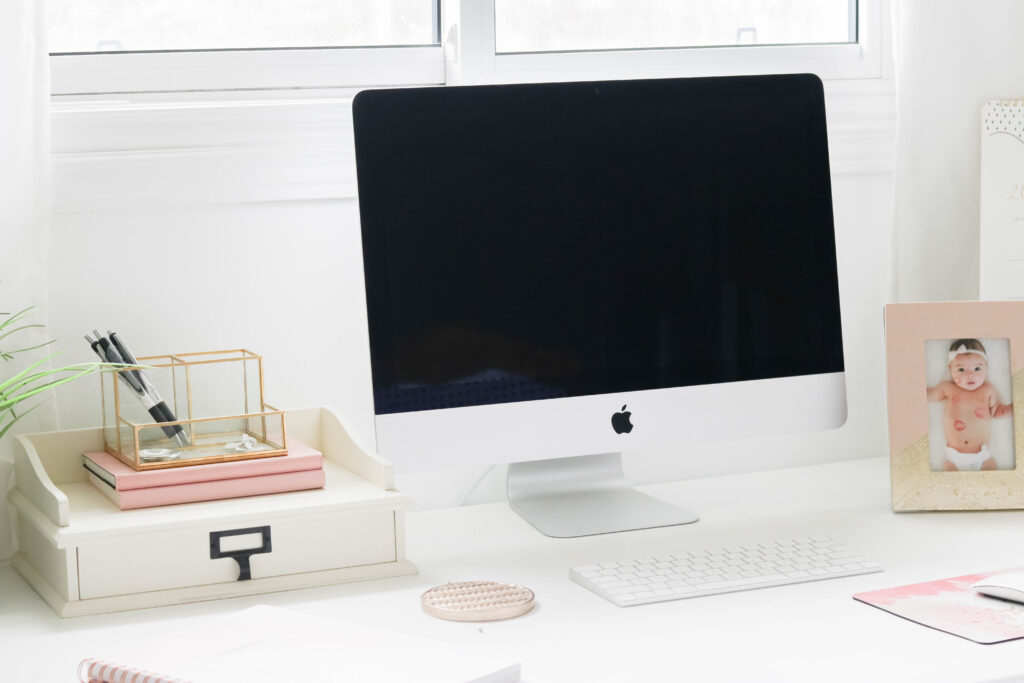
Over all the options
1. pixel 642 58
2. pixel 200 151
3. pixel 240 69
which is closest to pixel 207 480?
pixel 200 151

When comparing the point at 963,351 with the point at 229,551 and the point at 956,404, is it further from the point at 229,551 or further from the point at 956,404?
the point at 229,551

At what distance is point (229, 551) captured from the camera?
3.72ft

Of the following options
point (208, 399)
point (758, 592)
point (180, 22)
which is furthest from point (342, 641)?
point (180, 22)

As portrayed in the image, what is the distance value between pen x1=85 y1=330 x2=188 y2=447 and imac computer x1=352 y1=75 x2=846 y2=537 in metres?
0.22

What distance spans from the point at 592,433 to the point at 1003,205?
0.71 metres

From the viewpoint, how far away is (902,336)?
1396 millimetres

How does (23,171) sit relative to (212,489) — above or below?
above

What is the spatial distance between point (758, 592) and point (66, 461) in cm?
74

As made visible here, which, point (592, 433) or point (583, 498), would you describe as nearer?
point (592, 433)

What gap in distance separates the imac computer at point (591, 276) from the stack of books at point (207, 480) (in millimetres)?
93

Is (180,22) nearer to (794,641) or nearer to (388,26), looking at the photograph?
(388,26)

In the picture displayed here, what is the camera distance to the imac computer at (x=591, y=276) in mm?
1254

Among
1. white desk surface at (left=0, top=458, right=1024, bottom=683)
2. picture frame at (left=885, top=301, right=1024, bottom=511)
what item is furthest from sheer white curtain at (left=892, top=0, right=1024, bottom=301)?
white desk surface at (left=0, top=458, right=1024, bottom=683)

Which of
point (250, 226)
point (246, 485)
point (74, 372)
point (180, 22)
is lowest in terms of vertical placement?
point (246, 485)
